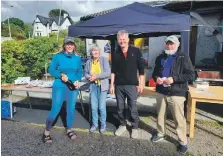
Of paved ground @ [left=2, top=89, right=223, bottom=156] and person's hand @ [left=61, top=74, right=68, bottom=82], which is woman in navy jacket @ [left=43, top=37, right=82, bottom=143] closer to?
person's hand @ [left=61, top=74, right=68, bottom=82]

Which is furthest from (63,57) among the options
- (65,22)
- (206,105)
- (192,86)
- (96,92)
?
(65,22)

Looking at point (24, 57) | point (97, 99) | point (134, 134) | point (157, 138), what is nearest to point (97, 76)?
point (97, 99)

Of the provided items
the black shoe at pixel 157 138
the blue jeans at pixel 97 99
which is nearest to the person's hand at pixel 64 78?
the blue jeans at pixel 97 99

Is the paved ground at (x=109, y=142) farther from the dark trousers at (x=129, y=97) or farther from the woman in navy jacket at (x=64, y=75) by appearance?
the dark trousers at (x=129, y=97)

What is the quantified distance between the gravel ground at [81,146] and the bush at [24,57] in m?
2.92

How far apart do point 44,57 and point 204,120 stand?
635 centimetres

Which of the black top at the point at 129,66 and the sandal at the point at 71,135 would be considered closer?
the black top at the point at 129,66

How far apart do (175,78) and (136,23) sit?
143cm

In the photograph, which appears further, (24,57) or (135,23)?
(24,57)

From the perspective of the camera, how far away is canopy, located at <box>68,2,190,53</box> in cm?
390

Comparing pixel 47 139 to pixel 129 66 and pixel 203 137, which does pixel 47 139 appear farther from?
pixel 203 137

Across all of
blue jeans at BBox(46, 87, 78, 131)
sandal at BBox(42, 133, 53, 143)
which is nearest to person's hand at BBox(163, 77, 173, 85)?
blue jeans at BBox(46, 87, 78, 131)

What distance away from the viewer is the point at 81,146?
3.64m

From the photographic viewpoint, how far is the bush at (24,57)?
6594 mm
